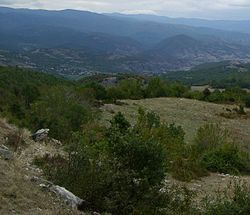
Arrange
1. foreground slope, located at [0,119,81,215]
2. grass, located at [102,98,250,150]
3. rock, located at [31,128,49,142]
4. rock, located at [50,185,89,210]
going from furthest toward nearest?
1. grass, located at [102,98,250,150]
2. rock, located at [31,128,49,142]
3. rock, located at [50,185,89,210]
4. foreground slope, located at [0,119,81,215]

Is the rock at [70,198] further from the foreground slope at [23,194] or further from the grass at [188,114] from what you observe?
the grass at [188,114]

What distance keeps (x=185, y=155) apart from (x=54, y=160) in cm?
766

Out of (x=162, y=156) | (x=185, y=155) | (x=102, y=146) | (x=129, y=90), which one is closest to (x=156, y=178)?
(x=162, y=156)

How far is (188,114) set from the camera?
40375 mm

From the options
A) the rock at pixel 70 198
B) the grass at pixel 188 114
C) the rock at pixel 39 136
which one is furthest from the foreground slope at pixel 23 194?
the grass at pixel 188 114

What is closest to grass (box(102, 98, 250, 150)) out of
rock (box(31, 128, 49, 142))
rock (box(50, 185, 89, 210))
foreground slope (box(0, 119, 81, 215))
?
rock (box(31, 128, 49, 142))

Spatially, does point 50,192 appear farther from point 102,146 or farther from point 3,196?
point 102,146

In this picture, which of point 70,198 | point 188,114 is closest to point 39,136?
point 70,198

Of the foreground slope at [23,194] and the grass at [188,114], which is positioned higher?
the foreground slope at [23,194]

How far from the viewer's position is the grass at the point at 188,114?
3521 centimetres

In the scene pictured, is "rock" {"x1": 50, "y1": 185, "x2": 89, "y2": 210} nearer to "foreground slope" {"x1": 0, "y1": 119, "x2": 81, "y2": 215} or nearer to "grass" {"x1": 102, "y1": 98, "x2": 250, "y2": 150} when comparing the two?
"foreground slope" {"x1": 0, "y1": 119, "x2": 81, "y2": 215}

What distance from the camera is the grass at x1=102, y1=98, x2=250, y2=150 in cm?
3521

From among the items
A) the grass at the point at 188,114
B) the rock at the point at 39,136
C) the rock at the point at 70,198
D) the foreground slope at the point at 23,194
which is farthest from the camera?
the grass at the point at 188,114

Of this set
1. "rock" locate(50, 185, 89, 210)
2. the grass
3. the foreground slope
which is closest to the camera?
the foreground slope
